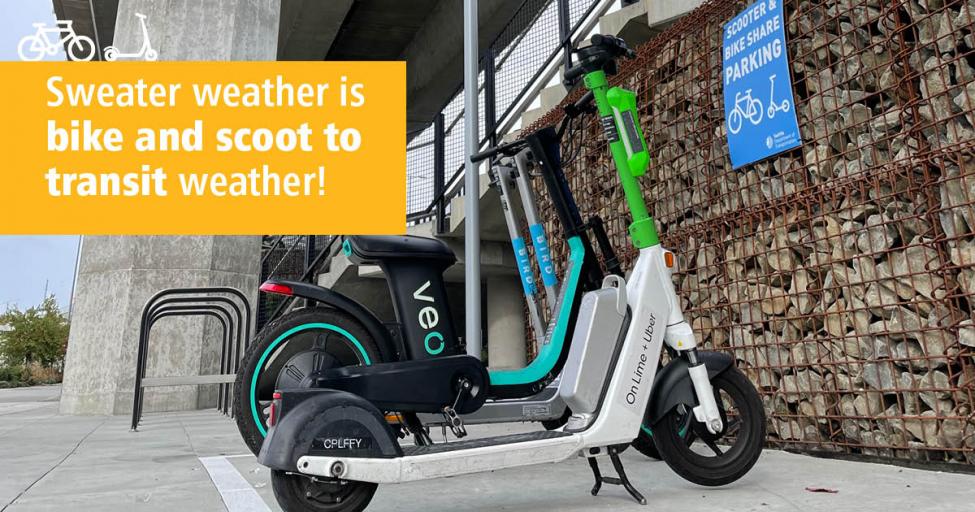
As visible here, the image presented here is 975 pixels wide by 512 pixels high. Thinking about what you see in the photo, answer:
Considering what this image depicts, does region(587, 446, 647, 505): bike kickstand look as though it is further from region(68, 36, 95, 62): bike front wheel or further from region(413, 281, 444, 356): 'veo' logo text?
region(68, 36, 95, 62): bike front wheel

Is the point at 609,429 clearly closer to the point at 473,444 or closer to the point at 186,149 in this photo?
the point at 473,444

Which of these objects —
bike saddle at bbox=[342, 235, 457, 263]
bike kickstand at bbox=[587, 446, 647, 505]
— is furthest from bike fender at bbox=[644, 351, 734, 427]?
bike saddle at bbox=[342, 235, 457, 263]

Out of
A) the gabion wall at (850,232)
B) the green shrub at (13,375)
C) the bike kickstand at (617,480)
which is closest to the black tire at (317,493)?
the bike kickstand at (617,480)

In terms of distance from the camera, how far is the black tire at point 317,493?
2.07 metres

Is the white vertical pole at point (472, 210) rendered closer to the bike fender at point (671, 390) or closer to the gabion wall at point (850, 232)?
the gabion wall at point (850, 232)

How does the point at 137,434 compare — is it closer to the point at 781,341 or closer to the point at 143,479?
the point at 143,479

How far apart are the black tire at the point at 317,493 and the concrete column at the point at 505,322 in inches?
337

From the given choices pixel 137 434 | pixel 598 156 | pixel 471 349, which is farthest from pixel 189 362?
pixel 598 156

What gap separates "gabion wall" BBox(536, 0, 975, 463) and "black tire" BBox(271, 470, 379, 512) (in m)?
2.37

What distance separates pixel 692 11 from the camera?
4.43m

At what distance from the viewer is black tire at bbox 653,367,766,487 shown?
2621 mm

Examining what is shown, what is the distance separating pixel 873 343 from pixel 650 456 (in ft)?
3.85

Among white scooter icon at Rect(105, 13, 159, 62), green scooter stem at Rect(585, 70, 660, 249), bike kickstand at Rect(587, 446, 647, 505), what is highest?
white scooter icon at Rect(105, 13, 159, 62)

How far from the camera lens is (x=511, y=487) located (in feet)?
9.18
